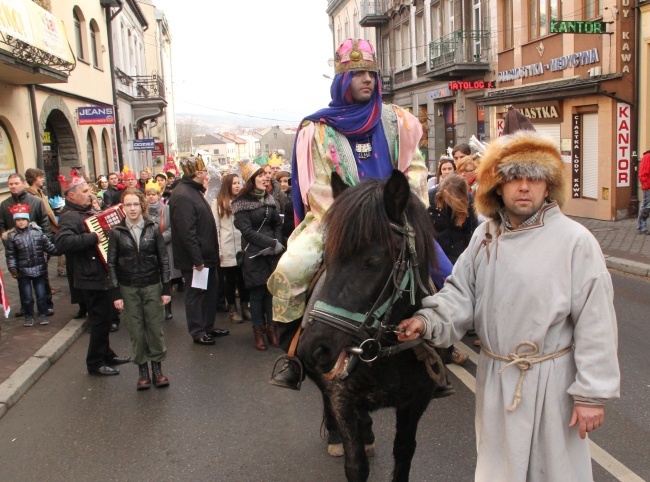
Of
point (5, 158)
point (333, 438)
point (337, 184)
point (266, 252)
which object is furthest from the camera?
point (5, 158)

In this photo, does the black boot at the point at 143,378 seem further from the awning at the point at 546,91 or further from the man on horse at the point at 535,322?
the awning at the point at 546,91

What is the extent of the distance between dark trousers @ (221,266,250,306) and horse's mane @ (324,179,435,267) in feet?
19.2

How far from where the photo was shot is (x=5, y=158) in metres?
14.2

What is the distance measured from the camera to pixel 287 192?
397 inches

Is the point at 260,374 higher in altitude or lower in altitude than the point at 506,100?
lower

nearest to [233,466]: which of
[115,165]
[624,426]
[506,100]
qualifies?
[624,426]

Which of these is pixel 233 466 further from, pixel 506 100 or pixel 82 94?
pixel 82 94

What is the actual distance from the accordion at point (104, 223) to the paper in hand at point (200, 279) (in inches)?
45.7

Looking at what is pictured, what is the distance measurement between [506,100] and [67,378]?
1695cm

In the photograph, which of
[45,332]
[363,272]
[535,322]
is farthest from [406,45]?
[535,322]

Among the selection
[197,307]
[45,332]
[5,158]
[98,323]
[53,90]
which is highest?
[53,90]

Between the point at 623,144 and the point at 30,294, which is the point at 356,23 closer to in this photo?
the point at 623,144

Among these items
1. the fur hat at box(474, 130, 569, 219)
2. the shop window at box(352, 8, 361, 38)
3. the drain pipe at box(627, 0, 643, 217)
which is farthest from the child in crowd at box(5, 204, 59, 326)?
the shop window at box(352, 8, 361, 38)

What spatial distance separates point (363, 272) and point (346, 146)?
124cm
